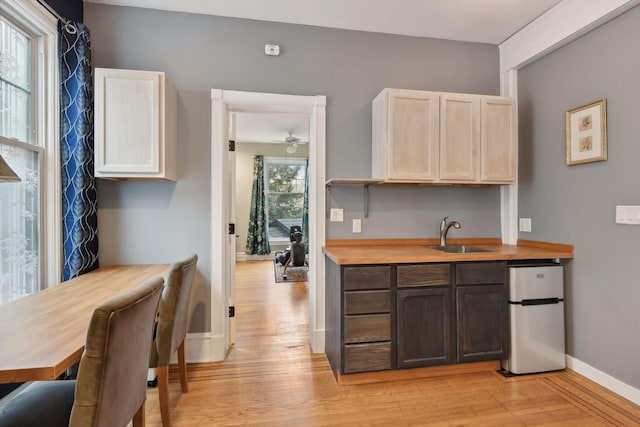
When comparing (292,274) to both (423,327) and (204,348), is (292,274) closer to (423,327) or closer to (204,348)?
(204,348)

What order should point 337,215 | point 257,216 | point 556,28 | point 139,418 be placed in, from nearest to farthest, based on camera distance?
point 139,418, point 556,28, point 337,215, point 257,216

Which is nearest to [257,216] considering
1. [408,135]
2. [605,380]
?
A: [408,135]

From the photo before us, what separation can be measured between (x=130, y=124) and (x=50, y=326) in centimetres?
146

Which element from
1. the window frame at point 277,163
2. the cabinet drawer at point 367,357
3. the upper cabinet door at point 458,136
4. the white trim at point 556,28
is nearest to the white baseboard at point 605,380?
the cabinet drawer at point 367,357

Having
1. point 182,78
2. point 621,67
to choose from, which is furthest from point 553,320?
point 182,78

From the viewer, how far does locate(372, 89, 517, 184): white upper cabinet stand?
249 cm

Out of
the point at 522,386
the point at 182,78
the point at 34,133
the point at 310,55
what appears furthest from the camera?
the point at 310,55

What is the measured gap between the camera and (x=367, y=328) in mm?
2172

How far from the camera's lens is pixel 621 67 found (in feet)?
6.84

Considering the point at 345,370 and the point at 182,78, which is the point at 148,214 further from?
the point at 345,370

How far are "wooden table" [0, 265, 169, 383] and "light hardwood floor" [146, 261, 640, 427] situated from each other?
0.85 m

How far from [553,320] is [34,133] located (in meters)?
3.88

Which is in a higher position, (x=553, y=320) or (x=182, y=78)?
(x=182, y=78)

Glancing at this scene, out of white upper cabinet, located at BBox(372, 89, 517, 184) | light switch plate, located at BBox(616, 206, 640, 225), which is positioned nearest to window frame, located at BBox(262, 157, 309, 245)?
white upper cabinet, located at BBox(372, 89, 517, 184)
